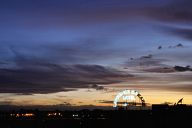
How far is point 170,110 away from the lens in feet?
593

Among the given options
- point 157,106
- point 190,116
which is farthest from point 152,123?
point 190,116

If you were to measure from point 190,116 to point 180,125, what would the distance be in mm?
5649

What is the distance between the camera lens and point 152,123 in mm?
187375

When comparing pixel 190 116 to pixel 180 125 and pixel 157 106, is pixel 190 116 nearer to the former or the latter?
pixel 180 125

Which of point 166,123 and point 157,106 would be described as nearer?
point 166,123

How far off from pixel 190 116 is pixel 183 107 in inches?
427

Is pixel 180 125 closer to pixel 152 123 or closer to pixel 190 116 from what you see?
pixel 190 116

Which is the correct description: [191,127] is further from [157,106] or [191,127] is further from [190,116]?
[157,106]

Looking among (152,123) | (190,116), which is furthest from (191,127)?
(152,123)

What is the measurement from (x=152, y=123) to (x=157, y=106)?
8.77 metres

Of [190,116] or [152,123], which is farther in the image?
[152,123]

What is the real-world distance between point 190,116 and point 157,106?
2159cm

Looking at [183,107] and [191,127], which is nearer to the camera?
[191,127]

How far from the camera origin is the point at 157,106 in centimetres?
19125
